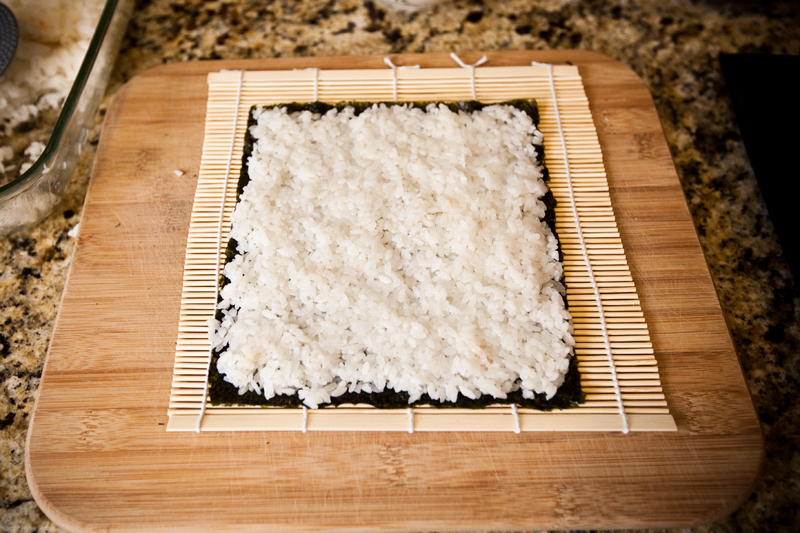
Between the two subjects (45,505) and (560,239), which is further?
(560,239)

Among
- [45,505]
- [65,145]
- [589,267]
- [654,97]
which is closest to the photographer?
[45,505]

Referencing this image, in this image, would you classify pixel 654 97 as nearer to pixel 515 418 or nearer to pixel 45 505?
pixel 515 418

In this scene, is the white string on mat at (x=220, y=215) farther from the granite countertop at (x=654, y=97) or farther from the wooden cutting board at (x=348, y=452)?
the granite countertop at (x=654, y=97)

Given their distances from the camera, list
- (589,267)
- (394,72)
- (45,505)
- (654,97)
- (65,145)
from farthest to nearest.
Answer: (654,97) < (394,72) < (65,145) < (589,267) < (45,505)

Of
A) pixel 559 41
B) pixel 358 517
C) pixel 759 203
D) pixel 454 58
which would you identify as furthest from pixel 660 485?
pixel 559 41

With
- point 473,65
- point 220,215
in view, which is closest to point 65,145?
point 220,215

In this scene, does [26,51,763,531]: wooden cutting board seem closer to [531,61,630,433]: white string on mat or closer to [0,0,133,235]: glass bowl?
[531,61,630,433]: white string on mat

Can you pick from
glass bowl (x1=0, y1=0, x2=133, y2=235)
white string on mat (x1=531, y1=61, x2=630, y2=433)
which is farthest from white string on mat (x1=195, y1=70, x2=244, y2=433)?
white string on mat (x1=531, y1=61, x2=630, y2=433)
